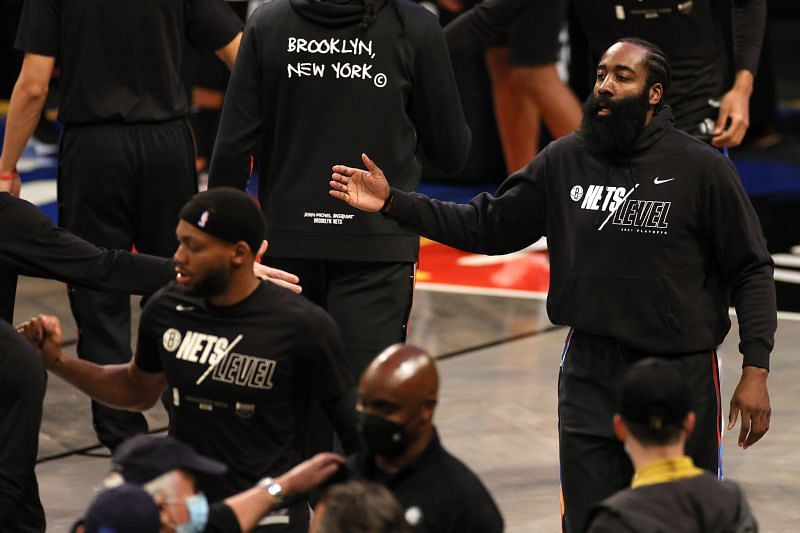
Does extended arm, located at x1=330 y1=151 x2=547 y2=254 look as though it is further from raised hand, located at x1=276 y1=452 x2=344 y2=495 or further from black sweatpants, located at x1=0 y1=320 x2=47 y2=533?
raised hand, located at x1=276 y1=452 x2=344 y2=495

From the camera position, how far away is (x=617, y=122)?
5.78 metres

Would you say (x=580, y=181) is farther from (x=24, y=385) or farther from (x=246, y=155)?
(x=24, y=385)

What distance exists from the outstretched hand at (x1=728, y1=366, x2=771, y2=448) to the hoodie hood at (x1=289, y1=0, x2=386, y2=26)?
1.89m

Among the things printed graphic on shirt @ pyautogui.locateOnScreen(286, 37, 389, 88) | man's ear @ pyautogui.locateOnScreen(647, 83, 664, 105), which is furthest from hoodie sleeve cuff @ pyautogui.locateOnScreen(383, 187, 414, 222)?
man's ear @ pyautogui.locateOnScreen(647, 83, 664, 105)

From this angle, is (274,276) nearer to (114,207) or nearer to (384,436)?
(384,436)

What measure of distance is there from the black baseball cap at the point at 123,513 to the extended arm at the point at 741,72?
4237 mm

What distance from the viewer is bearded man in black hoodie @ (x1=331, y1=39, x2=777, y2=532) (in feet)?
18.7

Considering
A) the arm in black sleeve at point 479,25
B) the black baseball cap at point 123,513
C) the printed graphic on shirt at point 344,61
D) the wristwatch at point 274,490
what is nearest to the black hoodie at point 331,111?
the printed graphic on shirt at point 344,61

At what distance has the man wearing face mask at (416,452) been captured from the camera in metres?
4.23

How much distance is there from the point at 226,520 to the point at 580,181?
6.46 ft

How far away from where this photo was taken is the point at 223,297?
5.07m

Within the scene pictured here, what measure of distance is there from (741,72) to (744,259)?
7.39ft

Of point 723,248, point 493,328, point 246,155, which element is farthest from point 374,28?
point 493,328

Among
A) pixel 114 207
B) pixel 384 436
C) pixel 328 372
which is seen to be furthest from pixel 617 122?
pixel 114 207
